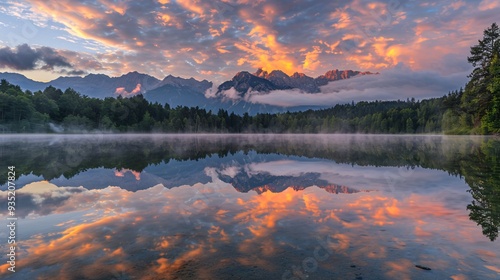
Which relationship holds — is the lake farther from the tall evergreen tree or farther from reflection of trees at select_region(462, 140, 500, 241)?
the tall evergreen tree

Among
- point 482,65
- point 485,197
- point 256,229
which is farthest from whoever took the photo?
point 482,65

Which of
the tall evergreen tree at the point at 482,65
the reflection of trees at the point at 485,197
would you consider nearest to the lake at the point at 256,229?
the reflection of trees at the point at 485,197

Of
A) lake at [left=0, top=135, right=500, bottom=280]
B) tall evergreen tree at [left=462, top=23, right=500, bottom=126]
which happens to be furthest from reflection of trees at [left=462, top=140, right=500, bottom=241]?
tall evergreen tree at [left=462, top=23, right=500, bottom=126]

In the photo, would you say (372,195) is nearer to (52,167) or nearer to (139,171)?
(139,171)

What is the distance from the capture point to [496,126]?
78.3 m

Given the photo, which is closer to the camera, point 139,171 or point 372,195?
point 372,195

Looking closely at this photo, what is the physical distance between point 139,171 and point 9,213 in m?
14.3

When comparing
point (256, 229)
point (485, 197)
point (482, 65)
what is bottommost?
point (256, 229)

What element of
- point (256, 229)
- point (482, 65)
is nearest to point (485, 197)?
point (256, 229)

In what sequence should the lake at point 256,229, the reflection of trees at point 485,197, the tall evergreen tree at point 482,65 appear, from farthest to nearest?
the tall evergreen tree at point 482,65 → the reflection of trees at point 485,197 → the lake at point 256,229

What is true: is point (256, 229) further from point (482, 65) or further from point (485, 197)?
point (482, 65)

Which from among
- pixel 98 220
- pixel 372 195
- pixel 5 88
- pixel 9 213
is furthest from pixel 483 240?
pixel 5 88

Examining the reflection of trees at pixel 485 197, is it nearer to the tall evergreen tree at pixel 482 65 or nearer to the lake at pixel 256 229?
the lake at pixel 256 229

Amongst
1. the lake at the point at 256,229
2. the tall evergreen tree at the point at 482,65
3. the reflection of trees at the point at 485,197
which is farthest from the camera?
the tall evergreen tree at the point at 482,65
